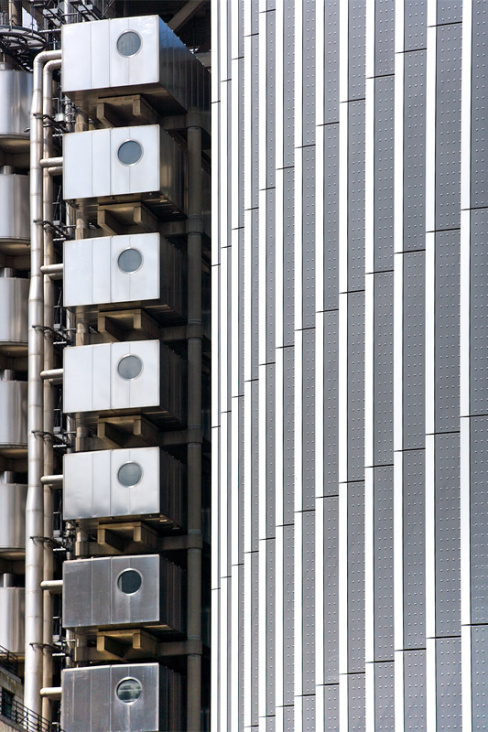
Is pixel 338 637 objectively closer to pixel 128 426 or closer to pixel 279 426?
pixel 279 426

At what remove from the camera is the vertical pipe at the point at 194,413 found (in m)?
49.3

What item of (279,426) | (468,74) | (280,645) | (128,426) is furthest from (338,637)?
(128,426)

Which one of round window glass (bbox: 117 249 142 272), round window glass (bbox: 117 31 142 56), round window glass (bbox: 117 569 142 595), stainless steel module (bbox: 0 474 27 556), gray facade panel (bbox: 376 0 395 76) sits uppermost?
round window glass (bbox: 117 31 142 56)

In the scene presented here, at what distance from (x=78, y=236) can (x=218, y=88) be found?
1284 centimetres

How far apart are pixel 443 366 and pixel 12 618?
79.1 ft

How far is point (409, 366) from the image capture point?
109ft

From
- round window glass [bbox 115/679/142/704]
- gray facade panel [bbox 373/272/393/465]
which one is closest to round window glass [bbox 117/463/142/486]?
round window glass [bbox 115/679/142/704]

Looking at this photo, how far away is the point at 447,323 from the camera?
32875 millimetres

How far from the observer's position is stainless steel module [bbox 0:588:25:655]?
2056 inches

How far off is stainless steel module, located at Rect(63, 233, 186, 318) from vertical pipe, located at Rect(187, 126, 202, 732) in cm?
110

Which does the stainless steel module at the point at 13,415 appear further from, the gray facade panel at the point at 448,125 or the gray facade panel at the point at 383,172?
the gray facade panel at the point at 448,125

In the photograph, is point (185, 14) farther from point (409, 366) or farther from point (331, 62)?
point (409, 366)

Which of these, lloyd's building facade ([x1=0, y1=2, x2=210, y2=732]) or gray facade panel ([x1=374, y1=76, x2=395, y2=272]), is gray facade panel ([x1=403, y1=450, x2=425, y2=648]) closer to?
gray facade panel ([x1=374, y1=76, x2=395, y2=272])

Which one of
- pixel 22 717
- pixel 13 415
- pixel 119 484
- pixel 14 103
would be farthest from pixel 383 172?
pixel 14 103
